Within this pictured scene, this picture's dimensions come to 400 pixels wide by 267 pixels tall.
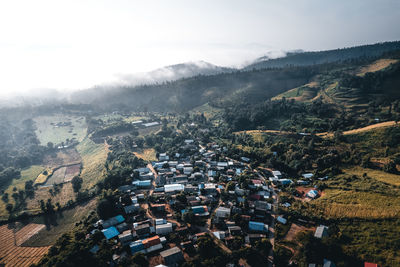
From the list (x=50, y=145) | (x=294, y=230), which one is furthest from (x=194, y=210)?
(x=50, y=145)

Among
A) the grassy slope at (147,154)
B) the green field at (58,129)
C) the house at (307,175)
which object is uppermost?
the green field at (58,129)

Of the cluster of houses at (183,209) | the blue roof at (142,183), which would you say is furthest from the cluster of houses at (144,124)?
the blue roof at (142,183)

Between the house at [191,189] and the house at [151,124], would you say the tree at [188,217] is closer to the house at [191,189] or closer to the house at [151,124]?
the house at [191,189]

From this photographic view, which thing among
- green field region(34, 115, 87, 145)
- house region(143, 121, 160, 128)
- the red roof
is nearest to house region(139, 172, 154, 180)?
the red roof

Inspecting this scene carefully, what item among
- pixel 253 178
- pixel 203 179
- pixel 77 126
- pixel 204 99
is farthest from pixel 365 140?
pixel 77 126

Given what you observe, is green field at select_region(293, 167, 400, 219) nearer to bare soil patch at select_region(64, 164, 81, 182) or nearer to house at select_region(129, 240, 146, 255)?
house at select_region(129, 240, 146, 255)
